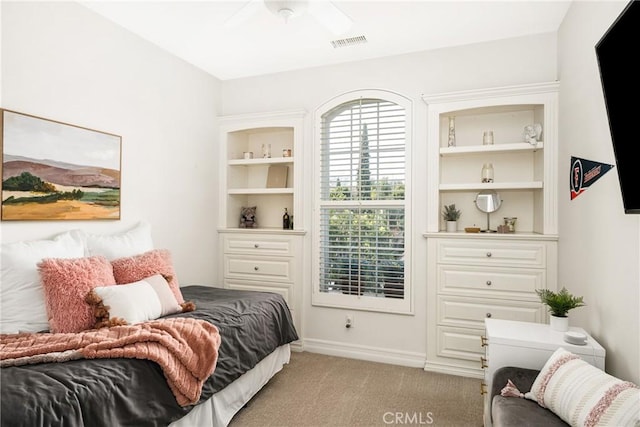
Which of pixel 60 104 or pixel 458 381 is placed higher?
pixel 60 104

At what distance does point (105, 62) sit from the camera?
280cm

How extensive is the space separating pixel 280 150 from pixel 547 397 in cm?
318

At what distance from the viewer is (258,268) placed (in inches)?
149

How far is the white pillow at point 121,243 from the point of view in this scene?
2574 mm

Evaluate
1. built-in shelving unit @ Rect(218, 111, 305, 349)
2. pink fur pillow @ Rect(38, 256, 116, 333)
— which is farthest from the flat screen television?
pink fur pillow @ Rect(38, 256, 116, 333)

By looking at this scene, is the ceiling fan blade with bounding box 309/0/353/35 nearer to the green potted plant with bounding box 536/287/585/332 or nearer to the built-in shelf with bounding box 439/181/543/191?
the built-in shelf with bounding box 439/181/543/191

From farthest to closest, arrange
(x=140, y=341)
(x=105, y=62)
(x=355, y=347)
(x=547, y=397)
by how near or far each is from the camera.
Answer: (x=355, y=347) → (x=105, y=62) → (x=140, y=341) → (x=547, y=397)

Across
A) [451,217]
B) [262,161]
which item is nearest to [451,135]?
[451,217]

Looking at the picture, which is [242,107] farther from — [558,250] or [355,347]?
[558,250]

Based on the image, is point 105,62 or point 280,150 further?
point 280,150

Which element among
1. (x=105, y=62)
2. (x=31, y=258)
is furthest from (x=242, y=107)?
(x=31, y=258)

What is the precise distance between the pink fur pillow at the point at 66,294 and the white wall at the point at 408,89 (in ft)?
6.47

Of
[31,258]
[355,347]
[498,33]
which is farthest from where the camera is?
[355,347]

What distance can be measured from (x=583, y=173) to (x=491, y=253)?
92cm
